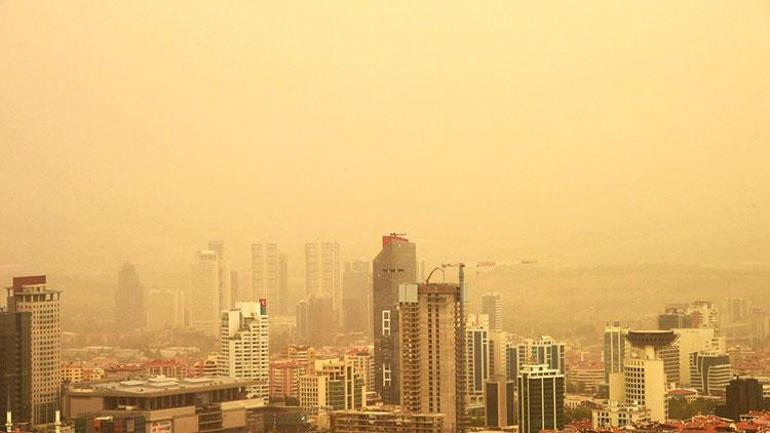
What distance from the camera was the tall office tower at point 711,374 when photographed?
8570 mm

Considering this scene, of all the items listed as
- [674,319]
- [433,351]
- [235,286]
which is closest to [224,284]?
[235,286]

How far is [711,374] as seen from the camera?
8.77 metres

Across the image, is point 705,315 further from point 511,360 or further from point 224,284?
point 224,284

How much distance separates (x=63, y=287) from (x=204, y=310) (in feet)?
2.73

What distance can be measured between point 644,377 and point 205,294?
2546 mm

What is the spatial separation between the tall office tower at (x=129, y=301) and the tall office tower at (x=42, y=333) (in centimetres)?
34

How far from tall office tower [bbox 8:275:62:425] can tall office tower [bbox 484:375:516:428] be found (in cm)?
224

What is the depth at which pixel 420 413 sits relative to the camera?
7.54m

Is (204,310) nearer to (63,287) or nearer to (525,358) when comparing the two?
(63,287)

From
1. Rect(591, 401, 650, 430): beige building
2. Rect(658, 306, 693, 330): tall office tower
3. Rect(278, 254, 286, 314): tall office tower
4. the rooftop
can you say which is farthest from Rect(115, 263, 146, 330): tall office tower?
Rect(658, 306, 693, 330): tall office tower

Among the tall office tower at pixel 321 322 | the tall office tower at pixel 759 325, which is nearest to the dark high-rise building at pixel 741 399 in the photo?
the tall office tower at pixel 759 325

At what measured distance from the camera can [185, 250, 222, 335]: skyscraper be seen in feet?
27.2

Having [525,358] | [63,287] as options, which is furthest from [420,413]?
[63,287]

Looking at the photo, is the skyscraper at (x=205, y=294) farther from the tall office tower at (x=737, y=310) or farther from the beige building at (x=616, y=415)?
the tall office tower at (x=737, y=310)
